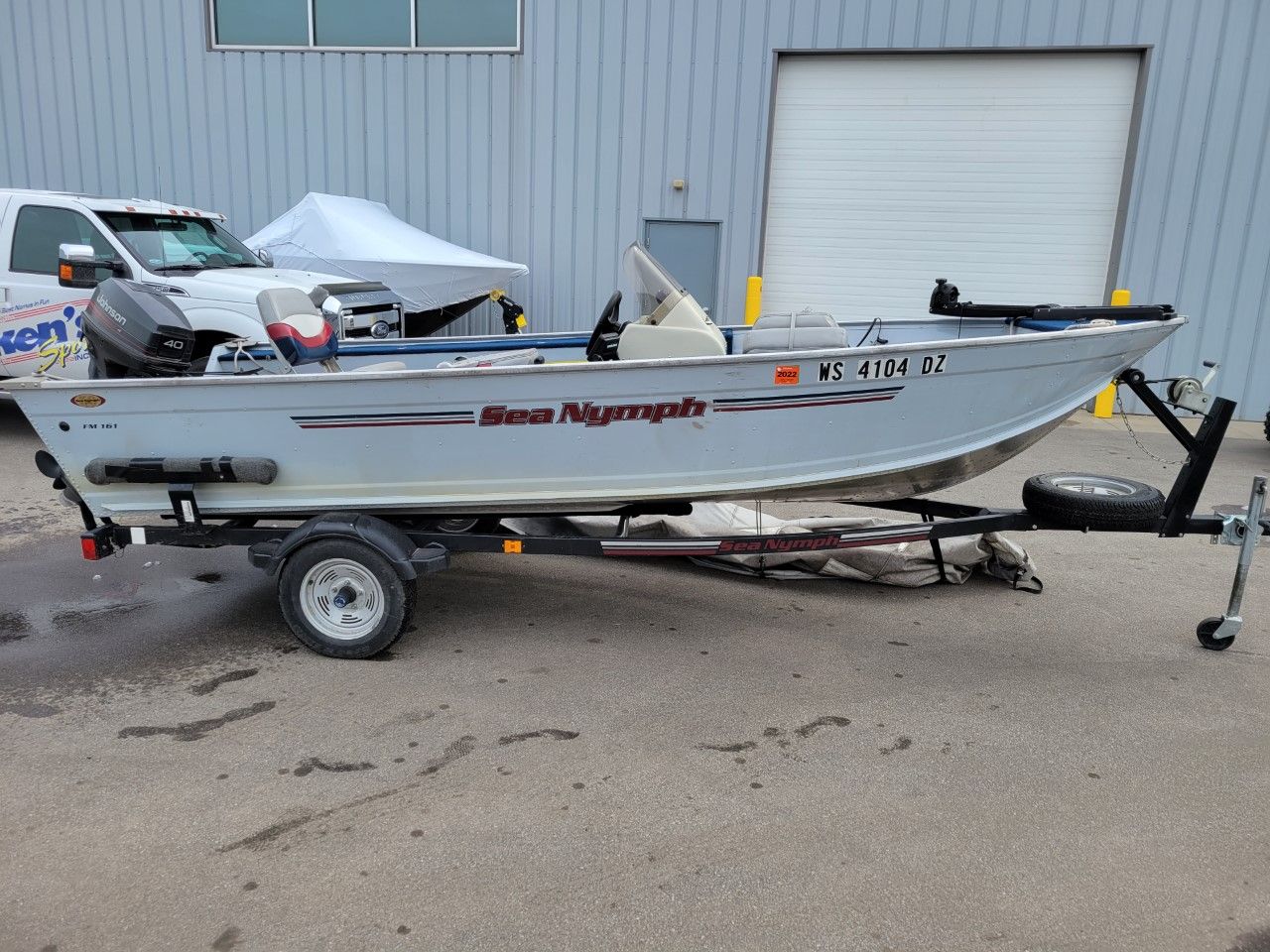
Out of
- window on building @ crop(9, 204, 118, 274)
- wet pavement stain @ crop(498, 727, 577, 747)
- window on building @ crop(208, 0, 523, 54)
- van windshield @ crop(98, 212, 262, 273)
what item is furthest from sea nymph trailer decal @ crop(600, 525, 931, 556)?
window on building @ crop(208, 0, 523, 54)

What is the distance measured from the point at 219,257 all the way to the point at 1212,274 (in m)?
10.6

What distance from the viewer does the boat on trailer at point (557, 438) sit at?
3682 mm

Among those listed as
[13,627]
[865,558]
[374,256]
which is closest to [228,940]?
[13,627]

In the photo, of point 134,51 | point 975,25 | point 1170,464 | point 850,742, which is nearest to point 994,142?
point 975,25

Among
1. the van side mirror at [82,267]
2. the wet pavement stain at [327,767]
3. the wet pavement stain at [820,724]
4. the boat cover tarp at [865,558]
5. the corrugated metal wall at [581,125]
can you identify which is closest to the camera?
the wet pavement stain at [327,767]

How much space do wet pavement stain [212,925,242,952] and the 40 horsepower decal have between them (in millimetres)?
2022

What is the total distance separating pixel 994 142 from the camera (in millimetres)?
10594

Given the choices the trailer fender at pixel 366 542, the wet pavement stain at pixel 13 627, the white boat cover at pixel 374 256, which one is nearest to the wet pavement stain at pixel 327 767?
the trailer fender at pixel 366 542

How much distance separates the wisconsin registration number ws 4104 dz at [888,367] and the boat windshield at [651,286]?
873mm

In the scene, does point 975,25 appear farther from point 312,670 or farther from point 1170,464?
point 312,670

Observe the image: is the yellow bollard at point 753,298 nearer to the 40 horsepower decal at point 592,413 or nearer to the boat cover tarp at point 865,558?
the boat cover tarp at point 865,558

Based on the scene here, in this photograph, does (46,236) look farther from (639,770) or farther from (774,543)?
(639,770)

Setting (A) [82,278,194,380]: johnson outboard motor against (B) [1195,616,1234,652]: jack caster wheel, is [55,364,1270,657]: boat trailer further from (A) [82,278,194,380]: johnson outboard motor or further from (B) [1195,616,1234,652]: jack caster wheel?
(A) [82,278,194,380]: johnson outboard motor

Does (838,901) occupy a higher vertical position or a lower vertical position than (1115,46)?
lower
